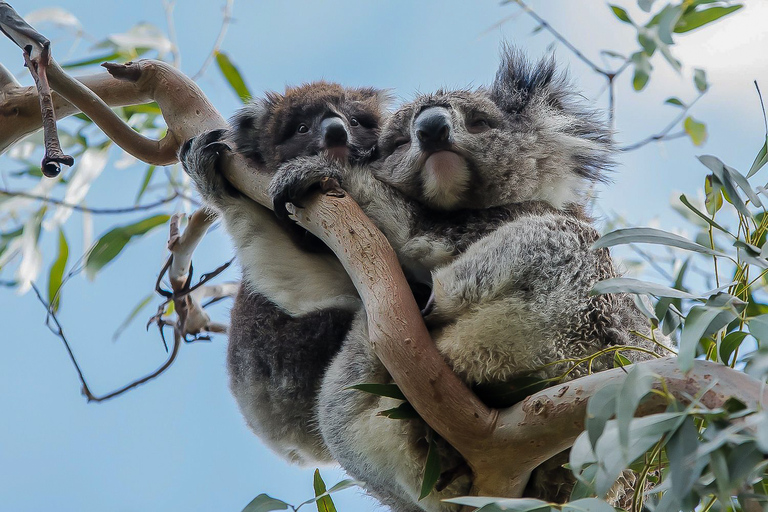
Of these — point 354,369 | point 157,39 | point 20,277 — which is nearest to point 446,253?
point 354,369

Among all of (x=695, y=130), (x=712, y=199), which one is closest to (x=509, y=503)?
(x=712, y=199)

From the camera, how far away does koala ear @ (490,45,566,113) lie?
8.02 ft

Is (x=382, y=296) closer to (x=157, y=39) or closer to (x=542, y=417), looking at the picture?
(x=542, y=417)

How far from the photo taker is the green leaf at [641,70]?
254cm

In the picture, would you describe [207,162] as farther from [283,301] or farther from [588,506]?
[588,506]

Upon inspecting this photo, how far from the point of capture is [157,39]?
11.5 ft

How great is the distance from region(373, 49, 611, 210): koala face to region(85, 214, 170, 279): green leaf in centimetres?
142

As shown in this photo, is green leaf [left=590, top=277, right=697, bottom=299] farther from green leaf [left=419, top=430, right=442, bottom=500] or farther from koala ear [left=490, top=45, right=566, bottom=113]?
koala ear [left=490, top=45, right=566, bottom=113]

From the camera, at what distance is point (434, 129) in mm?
2125

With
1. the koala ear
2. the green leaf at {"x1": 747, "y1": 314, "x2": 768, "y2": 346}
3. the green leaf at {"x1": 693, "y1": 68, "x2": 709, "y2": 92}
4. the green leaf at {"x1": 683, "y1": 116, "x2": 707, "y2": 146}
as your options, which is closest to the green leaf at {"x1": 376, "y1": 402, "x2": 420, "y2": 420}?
the green leaf at {"x1": 747, "y1": 314, "x2": 768, "y2": 346}

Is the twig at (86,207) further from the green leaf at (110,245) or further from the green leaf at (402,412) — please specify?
the green leaf at (402,412)

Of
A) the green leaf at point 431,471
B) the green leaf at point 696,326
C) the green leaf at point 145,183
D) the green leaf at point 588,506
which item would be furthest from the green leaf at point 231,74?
the green leaf at point 588,506

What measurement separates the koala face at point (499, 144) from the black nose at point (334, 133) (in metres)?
0.13

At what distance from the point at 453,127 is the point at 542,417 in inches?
38.8
